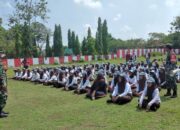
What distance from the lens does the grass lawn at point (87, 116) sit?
901 centimetres

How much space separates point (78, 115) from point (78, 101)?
289 centimetres

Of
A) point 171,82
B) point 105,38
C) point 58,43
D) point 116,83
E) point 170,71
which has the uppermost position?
point 105,38

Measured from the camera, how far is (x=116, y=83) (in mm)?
14047

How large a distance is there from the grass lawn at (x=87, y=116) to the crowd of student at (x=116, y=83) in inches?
14.8

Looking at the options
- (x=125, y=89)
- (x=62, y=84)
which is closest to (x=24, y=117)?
(x=125, y=89)

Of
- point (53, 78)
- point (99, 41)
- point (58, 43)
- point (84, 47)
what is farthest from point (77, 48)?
point (53, 78)

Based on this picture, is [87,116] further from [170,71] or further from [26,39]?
[26,39]

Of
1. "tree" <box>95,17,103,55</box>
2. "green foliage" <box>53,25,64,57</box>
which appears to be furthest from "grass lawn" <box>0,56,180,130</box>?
"tree" <box>95,17,103,55</box>

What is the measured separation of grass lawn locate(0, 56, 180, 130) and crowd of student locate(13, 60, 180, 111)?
0.38 metres

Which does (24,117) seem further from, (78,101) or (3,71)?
(78,101)

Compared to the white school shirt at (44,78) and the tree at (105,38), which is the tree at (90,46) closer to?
the tree at (105,38)

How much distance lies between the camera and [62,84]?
60.7 ft

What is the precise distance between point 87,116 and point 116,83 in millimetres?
4007

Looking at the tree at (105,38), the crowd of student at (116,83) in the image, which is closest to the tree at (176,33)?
the tree at (105,38)
